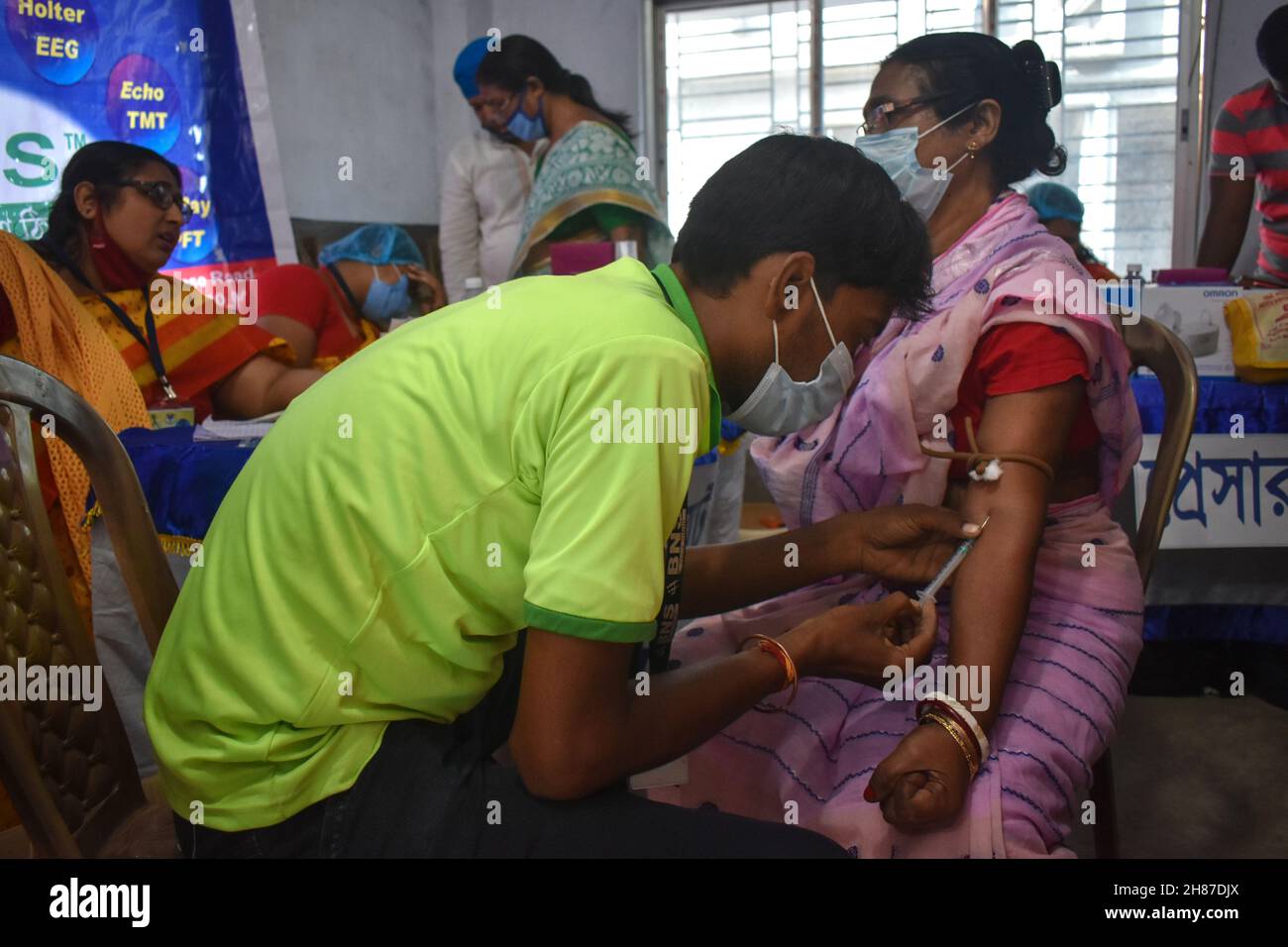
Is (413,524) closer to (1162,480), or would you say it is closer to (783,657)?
(783,657)

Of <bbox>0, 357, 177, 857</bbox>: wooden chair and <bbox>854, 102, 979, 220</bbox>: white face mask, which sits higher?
<bbox>854, 102, 979, 220</bbox>: white face mask

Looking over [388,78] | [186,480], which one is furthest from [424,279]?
[388,78]

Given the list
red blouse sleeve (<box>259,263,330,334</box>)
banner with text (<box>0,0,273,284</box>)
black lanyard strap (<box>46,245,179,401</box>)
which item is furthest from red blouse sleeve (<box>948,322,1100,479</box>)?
banner with text (<box>0,0,273,284</box>)

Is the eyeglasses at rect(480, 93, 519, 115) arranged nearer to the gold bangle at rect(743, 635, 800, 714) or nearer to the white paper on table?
the white paper on table

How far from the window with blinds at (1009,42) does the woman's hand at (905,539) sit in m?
4.85

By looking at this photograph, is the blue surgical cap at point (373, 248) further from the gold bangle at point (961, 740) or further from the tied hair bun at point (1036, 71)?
the gold bangle at point (961, 740)

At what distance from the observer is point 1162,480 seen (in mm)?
1470

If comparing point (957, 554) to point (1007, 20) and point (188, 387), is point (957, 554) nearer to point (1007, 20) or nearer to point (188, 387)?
point (188, 387)

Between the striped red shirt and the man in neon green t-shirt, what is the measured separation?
2.34 meters

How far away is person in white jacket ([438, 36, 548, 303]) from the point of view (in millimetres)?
4469

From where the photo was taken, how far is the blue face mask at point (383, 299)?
3291 mm

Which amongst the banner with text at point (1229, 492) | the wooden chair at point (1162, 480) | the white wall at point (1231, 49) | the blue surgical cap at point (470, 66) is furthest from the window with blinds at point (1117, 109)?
the wooden chair at point (1162, 480)

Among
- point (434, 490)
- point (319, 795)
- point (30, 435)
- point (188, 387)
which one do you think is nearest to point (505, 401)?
point (434, 490)

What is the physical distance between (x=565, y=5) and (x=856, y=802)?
6019 millimetres
